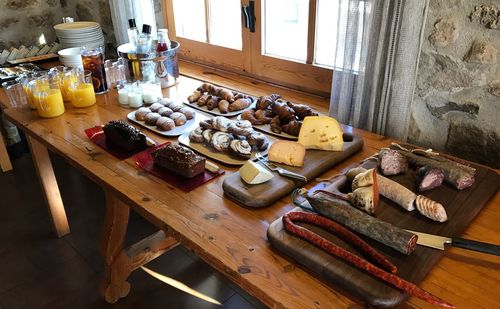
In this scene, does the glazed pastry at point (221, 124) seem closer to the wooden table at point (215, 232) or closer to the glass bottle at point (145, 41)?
the wooden table at point (215, 232)

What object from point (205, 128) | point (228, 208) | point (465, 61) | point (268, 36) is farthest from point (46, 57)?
point (465, 61)

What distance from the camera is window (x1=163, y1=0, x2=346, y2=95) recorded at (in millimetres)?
1826

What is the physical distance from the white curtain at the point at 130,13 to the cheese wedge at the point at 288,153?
1.36 m

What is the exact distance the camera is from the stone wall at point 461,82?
1.24 m

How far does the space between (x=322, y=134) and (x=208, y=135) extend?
38 centimetres

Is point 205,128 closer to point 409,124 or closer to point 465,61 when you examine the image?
point 409,124

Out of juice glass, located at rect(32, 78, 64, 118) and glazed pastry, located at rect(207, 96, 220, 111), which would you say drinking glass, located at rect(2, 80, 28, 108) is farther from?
glazed pastry, located at rect(207, 96, 220, 111)

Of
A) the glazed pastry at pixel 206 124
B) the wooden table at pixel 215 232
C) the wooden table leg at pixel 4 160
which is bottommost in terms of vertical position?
the wooden table leg at pixel 4 160

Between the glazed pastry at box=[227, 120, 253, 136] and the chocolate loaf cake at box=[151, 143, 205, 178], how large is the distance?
19cm

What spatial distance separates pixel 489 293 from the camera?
2.79 feet

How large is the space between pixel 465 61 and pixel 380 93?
0.27 m

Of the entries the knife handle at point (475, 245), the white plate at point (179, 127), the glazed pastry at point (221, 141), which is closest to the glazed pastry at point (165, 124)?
the white plate at point (179, 127)

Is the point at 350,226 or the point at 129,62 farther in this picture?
the point at 129,62

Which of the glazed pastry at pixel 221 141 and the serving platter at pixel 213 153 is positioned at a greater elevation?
the glazed pastry at pixel 221 141
